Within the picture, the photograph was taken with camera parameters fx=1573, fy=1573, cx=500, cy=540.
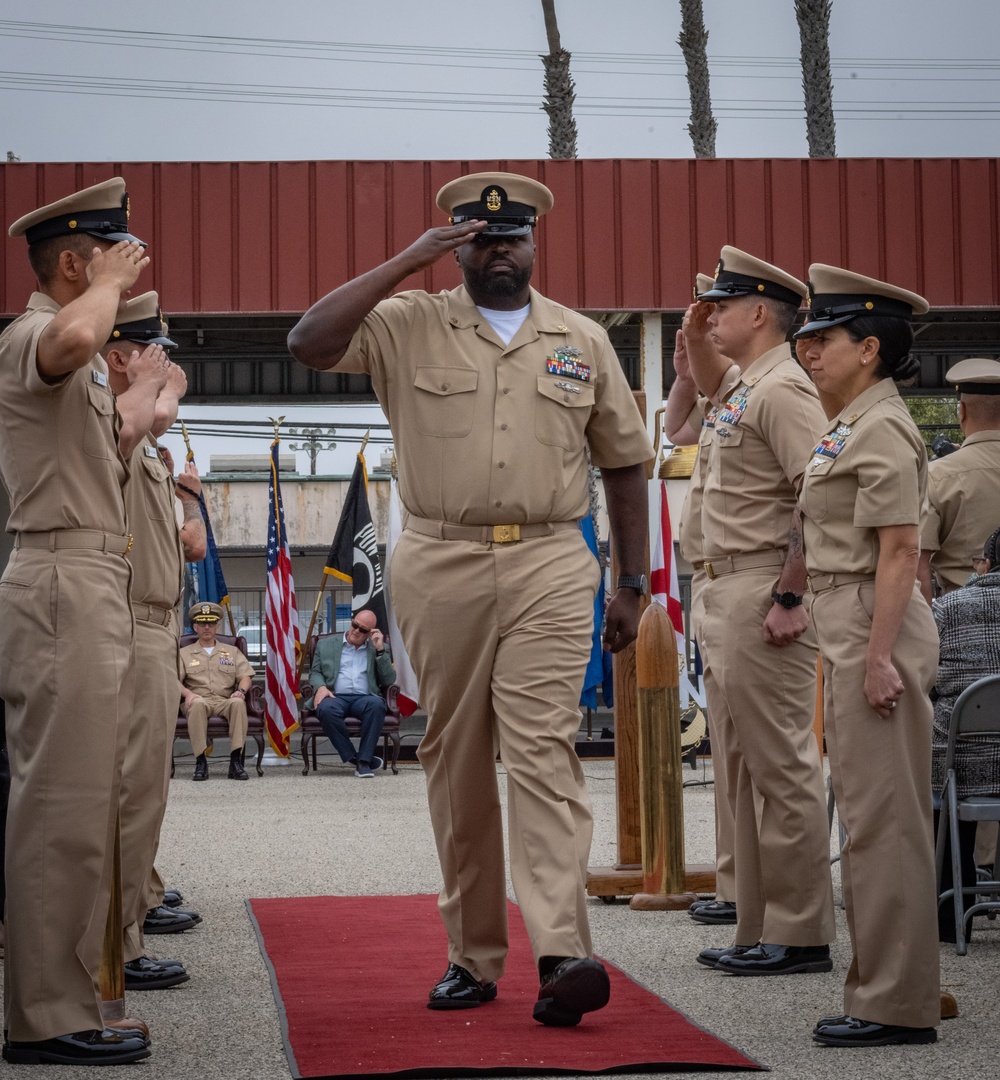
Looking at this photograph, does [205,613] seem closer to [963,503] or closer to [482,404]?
[963,503]

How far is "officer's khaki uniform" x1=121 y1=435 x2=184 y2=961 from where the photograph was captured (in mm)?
5402

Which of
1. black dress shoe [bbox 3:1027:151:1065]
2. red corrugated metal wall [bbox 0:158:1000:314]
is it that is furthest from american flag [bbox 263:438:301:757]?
black dress shoe [bbox 3:1027:151:1065]

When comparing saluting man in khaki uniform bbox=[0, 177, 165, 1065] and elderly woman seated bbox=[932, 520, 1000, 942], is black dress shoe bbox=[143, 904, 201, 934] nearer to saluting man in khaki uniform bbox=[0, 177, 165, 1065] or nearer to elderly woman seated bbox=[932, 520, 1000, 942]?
saluting man in khaki uniform bbox=[0, 177, 165, 1065]

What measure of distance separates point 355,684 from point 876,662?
1201 cm

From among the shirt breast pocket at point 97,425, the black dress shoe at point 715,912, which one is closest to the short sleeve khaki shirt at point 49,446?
the shirt breast pocket at point 97,425

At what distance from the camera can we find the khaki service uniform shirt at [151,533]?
5.51 meters

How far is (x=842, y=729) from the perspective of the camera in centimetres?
421

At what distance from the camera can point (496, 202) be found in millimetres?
4609

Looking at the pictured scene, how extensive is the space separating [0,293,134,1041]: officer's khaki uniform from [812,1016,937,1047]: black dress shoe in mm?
1844

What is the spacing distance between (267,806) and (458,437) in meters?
8.17

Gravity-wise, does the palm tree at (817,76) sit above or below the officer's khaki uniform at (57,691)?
above

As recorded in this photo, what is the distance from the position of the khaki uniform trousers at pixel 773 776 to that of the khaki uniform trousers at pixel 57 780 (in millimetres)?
2227

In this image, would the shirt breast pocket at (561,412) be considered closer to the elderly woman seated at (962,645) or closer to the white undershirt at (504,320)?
the white undershirt at (504,320)

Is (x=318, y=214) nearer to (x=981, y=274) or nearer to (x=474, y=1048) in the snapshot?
(x=981, y=274)
